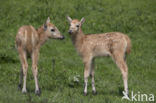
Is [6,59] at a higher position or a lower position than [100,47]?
lower

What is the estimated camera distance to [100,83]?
1521cm

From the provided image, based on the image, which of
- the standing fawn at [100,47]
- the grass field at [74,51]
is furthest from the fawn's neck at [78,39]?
the grass field at [74,51]

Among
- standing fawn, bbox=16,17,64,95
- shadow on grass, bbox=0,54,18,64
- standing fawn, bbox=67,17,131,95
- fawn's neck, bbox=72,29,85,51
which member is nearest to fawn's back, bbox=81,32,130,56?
standing fawn, bbox=67,17,131,95

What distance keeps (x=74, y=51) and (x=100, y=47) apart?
19.4 ft

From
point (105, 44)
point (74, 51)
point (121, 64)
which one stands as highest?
point (105, 44)

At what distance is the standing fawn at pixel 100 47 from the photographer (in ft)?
43.1

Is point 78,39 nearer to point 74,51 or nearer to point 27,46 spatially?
point 27,46

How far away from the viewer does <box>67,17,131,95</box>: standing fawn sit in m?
13.1

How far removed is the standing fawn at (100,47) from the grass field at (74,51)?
0.89m

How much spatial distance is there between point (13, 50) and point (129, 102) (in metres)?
8.52

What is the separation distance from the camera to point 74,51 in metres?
19.4

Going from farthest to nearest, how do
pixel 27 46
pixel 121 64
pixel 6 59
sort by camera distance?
1. pixel 6 59
2. pixel 121 64
3. pixel 27 46

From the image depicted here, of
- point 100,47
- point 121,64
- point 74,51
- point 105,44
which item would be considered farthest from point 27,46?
point 74,51

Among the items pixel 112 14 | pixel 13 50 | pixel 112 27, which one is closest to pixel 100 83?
pixel 13 50
